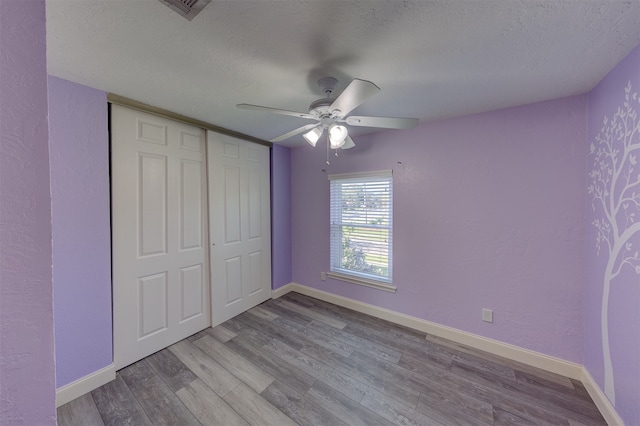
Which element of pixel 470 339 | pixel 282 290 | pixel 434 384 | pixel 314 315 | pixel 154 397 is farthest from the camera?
pixel 282 290

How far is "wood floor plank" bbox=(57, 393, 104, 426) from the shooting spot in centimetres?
150

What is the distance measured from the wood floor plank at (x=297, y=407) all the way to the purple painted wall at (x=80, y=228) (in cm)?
134

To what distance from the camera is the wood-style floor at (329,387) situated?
154cm

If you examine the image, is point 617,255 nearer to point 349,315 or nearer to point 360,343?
point 360,343

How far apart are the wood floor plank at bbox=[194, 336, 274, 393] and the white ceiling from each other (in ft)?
7.36

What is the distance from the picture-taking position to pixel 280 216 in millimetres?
3482

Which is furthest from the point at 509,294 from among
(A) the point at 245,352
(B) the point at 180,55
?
(B) the point at 180,55

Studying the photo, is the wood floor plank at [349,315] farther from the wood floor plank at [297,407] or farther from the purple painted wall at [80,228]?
the purple painted wall at [80,228]

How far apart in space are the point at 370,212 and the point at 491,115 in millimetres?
1504

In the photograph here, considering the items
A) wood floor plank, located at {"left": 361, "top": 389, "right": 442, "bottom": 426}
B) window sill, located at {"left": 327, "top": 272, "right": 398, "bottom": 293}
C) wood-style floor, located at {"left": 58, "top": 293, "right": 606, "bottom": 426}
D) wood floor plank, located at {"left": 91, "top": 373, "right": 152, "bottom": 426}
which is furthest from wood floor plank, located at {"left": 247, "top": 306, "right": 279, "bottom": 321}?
wood floor plank, located at {"left": 361, "top": 389, "right": 442, "bottom": 426}

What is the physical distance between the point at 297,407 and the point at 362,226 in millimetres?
1918

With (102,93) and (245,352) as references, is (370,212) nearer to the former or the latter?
(245,352)

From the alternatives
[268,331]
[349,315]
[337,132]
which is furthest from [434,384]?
[337,132]

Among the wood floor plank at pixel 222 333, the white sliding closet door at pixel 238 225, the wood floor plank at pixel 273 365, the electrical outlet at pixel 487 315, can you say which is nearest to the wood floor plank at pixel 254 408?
the wood floor plank at pixel 273 365
